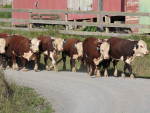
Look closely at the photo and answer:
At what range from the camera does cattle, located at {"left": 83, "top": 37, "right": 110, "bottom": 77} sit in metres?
14.7

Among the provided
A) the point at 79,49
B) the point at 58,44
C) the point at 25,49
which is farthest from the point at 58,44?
the point at 25,49

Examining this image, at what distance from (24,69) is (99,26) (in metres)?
5.60

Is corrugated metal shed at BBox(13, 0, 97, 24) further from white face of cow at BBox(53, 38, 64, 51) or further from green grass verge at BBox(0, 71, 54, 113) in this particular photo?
green grass verge at BBox(0, 71, 54, 113)

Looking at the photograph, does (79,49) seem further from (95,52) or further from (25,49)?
(25,49)

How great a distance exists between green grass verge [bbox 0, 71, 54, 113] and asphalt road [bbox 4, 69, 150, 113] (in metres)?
0.32

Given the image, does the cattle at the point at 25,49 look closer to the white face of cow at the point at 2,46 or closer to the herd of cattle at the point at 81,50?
the herd of cattle at the point at 81,50

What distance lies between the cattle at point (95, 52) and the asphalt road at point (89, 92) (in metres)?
0.62

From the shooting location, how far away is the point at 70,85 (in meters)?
12.9

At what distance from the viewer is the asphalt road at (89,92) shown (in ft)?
32.5

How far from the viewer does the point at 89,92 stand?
11.7 meters

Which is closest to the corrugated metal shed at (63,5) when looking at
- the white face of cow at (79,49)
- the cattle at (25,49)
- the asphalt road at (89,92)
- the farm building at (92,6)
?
the farm building at (92,6)

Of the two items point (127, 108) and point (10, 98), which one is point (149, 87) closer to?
point (127, 108)

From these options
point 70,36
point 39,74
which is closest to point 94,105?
point 39,74

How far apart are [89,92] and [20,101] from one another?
96.9 inches
